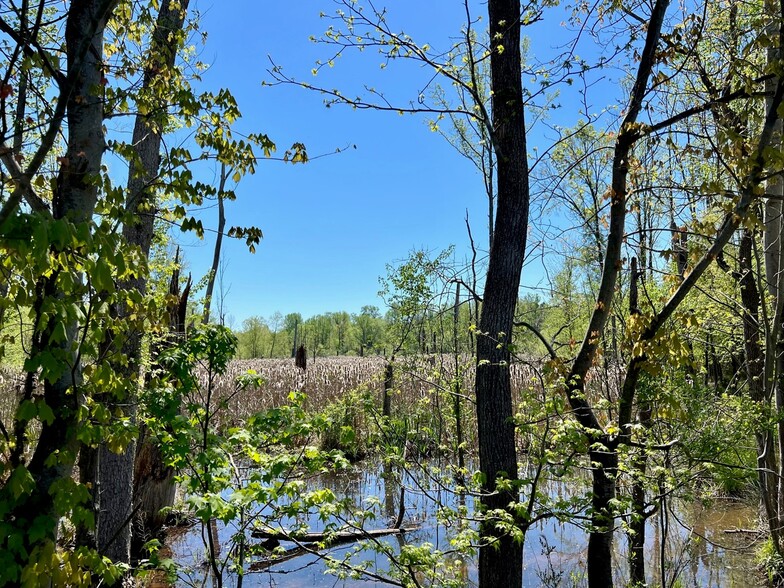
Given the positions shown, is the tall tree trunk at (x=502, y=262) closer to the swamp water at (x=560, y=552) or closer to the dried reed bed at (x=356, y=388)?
the swamp water at (x=560, y=552)

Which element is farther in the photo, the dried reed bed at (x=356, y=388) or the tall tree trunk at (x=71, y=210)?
the dried reed bed at (x=356, y=388)

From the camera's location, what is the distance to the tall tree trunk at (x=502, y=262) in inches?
148

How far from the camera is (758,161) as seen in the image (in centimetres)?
316

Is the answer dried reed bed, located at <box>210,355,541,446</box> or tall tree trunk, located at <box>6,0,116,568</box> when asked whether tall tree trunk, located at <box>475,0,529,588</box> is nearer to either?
tall tree trunk, located at <box>6,0,116,568</box>

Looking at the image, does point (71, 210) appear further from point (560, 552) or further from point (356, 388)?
point (356, 388)

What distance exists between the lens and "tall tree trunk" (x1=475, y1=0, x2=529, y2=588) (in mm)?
3752

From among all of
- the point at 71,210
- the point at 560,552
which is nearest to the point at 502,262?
the point at 71,210

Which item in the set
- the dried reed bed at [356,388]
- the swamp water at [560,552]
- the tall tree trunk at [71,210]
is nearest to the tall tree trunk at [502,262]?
the swamp water at [560,552]

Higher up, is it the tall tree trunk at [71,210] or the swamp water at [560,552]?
the tall tree trunk at [71,210]

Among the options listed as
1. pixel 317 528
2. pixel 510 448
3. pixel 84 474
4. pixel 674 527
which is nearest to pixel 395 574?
pixel 510 448

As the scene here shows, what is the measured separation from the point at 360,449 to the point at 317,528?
4.00 m

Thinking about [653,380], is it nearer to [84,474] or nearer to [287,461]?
[287,461]

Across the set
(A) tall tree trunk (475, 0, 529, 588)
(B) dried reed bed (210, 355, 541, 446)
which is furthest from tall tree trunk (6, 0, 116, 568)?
(B) dried reed bed (210, 355, 541, 446)

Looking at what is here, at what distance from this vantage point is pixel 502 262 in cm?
387
